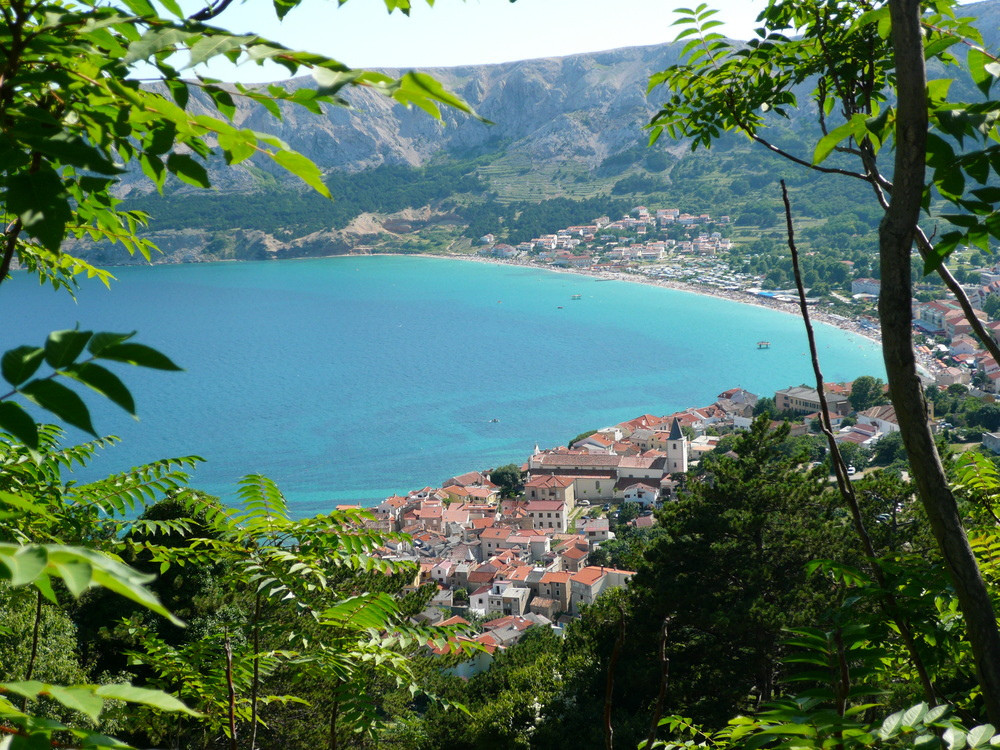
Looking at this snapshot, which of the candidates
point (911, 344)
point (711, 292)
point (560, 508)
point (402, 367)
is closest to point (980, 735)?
point (911, 344)

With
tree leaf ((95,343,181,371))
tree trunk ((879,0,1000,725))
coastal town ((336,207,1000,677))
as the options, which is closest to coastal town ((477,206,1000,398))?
coastal town ((336,207,1000,677))

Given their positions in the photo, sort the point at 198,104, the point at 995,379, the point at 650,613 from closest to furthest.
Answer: the point at 198,104 < the point at 650,613 < the point at 995,379

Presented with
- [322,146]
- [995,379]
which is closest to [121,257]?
[322,146]

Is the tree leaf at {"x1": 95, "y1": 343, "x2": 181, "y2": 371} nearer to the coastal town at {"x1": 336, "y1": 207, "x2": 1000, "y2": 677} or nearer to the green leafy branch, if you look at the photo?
the green leafy branch

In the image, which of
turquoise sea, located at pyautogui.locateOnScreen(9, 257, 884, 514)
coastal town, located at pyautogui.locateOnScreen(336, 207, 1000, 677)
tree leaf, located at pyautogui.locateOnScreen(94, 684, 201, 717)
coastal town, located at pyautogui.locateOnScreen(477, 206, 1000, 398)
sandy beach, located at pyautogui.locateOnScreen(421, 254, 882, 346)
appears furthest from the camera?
sandy beach, located at pyautogui.locateOnScreen(421, 254, 882, 346)

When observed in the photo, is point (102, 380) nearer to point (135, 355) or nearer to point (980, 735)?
point (135, 355)

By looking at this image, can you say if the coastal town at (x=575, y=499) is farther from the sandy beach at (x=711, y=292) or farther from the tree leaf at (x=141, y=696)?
the tree leaf at (x=141, y=696)

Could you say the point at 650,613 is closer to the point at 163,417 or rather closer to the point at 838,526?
the point at 838,526
